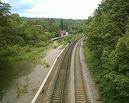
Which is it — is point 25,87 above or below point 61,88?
below

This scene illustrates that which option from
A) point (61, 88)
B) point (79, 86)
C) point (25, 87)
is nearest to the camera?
point (61, 88)

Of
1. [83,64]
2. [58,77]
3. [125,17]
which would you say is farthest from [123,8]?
[83,64]

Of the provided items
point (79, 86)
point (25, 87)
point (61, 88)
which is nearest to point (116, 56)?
point (61, 88)

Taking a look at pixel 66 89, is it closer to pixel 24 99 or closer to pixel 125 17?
pixel 24 99

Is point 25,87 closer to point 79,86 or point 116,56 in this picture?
point 79,86

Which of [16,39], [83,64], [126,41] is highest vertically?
[126,41]

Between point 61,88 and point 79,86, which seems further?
point 79,86

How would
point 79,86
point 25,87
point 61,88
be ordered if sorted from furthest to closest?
point 79,86 → point 25,87 → point 61,88

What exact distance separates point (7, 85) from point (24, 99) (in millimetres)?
6227

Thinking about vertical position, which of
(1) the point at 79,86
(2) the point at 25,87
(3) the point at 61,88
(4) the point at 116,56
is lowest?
(2) the point at 25,87

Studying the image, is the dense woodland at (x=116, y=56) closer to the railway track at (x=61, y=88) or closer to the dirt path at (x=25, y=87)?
the railway track at (x=61, y=88)

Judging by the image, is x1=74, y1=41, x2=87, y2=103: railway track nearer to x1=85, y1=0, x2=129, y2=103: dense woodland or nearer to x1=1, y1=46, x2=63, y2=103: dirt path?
x1=85, y1=0, x2=129, y2=103: dense woodland

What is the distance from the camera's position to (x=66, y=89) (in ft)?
102

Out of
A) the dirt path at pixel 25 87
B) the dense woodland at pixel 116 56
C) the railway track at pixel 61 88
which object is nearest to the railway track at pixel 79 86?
the railway track at pixel 61 88
